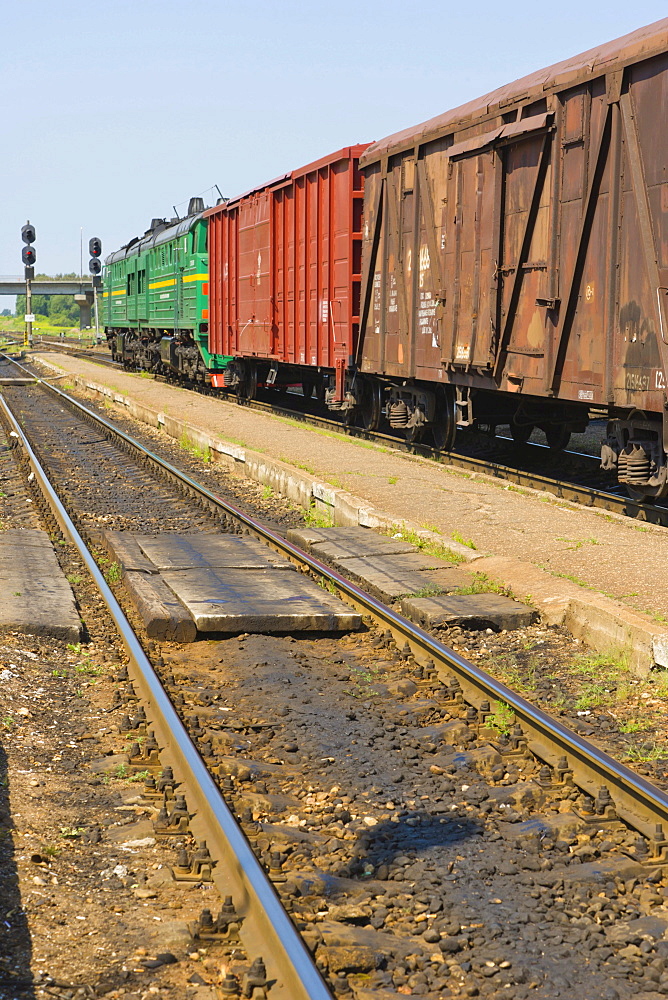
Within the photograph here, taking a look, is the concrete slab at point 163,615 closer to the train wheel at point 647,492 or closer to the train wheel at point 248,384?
the train wheel at point 647,492

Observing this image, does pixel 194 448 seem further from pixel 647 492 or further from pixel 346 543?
pixel 647 492

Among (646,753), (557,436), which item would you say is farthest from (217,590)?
(557,436)

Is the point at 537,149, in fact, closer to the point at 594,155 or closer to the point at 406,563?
the point at 594,155

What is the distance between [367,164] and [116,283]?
26617 millimetres

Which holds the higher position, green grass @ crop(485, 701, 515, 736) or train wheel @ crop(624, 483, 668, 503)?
train wheel @ crop(624, 483, 668, 503)

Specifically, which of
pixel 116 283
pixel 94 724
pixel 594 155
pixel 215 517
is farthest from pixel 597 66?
pixel 116 283

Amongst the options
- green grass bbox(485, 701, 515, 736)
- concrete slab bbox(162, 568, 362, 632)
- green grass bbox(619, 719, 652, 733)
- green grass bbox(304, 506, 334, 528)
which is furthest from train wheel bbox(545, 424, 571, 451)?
green grass bbox(485, 701, 515, 736)

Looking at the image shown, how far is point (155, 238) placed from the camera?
108 ft

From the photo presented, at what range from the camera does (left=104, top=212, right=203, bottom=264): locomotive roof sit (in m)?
28.3

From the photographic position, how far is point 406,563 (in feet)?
28.2

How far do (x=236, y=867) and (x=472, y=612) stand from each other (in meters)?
3.68

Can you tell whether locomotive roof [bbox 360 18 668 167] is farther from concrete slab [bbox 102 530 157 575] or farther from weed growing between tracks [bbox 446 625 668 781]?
concrete slab [bbox 102 530 157 575]

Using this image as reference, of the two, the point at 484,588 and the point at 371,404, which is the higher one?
the point at 371,404

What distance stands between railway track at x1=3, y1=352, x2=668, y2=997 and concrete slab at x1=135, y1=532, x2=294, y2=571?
4.83ft
